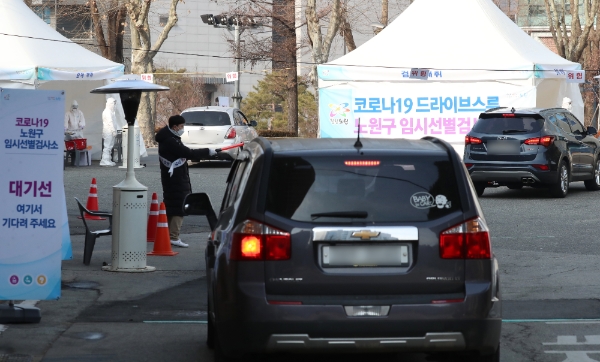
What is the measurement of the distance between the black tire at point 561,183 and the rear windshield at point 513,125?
875 mm

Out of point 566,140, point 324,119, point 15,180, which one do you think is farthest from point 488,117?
point 15,180

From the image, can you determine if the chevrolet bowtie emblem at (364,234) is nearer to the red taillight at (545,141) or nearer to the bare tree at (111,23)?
the red taillight at (545,141)

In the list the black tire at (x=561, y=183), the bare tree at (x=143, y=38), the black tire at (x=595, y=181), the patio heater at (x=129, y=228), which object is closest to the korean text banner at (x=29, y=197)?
the patio heater at (x=129, y=228)

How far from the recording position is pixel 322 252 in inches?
211

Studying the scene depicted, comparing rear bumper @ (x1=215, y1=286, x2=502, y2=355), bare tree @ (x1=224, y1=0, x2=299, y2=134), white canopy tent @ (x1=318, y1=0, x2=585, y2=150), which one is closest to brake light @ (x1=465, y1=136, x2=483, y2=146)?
white canopy tent @ (x1=318, y1=0, x2=585, y2=150)

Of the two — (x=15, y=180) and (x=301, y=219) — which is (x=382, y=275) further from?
(x=15, y=180)

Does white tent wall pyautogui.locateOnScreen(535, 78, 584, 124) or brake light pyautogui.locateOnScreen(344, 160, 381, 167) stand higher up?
white tent wall pyautogui.locateOnScreen(535, 78, 584, 124)

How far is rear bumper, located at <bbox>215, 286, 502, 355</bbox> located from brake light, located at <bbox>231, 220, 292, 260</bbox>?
20 cm

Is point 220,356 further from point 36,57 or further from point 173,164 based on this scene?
point 36,57

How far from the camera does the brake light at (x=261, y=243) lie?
17.6 feet

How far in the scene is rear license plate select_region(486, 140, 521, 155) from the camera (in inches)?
729

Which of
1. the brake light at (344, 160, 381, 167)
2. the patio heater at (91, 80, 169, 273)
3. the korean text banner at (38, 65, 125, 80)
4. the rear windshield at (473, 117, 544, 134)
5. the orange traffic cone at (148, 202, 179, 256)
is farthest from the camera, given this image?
the korean text banner at (38, 65, 125, 80)

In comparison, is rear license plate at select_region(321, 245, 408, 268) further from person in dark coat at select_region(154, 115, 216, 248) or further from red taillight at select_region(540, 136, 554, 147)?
red taillight at select_region(540, 136, 554, 147)

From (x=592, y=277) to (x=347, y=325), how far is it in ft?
18.9
